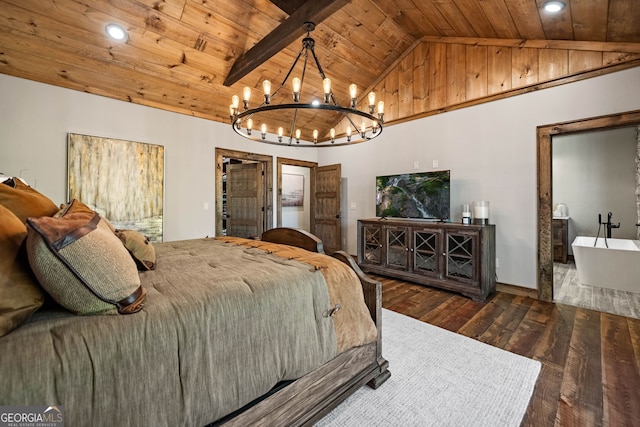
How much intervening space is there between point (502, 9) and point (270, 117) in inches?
142

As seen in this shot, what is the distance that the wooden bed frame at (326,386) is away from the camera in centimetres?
117

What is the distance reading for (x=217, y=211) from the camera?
15.0 ft

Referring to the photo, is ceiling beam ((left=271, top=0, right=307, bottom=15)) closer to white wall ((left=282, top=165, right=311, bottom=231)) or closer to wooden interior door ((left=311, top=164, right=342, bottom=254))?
wooden interior door ((left=311, top=164, right=342, bottom=254))

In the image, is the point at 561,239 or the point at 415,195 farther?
the point at 561,239

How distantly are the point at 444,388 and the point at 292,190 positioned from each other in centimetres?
586

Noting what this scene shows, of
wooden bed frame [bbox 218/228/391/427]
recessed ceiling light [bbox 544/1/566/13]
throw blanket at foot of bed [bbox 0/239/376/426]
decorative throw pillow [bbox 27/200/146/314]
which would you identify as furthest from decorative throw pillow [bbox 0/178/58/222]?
recessed ceiling light [bbox 544/1/566/13]

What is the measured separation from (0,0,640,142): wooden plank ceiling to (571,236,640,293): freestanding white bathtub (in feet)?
7.92

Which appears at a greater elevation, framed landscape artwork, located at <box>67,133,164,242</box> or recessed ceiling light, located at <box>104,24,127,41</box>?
recessed ceiling light, located at <box>104,24,127,41</box>

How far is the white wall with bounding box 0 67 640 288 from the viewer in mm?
2938

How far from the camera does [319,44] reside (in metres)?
3.81

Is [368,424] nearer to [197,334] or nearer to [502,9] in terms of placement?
[197,334]

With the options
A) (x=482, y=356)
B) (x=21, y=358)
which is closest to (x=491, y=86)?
(x=482, y=356)

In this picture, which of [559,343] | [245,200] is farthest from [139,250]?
[245,200]

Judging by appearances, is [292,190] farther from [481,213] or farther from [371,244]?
[481,213]
